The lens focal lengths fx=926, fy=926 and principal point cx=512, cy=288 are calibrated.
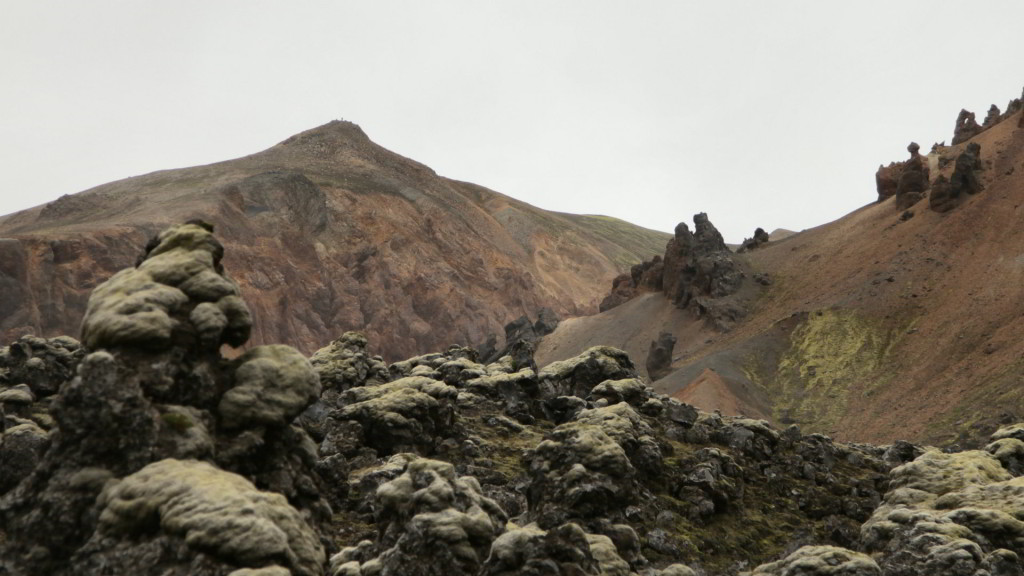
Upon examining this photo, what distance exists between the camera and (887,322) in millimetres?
110500

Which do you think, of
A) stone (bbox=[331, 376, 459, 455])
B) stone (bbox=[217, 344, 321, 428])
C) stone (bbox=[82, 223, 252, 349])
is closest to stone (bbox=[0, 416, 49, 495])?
stone (bbox=[82, 223, 252, 349])

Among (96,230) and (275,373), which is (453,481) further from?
(96,230)

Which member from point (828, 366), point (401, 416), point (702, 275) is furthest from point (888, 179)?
point (401, 416)

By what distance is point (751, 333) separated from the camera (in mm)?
124000

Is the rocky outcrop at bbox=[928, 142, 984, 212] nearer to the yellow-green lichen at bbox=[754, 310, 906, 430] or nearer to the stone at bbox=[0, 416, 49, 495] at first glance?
the yellow-green lichen at bbox=[754, 310, 906, 430]

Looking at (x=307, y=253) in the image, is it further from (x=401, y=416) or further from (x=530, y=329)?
(x=401, y=416)

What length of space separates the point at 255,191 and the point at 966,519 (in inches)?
6068

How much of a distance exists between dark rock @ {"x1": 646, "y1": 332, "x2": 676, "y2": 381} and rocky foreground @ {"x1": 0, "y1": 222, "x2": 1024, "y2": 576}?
69666 mm

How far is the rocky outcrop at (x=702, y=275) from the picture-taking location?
133m

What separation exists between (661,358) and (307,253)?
6746cm

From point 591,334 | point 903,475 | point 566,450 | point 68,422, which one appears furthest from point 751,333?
point 68,422

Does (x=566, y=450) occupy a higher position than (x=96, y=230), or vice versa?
(x=96, y=230)

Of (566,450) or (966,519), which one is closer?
(966,519)

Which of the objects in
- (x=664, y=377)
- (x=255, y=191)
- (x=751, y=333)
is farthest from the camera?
(x=255, y=191)
